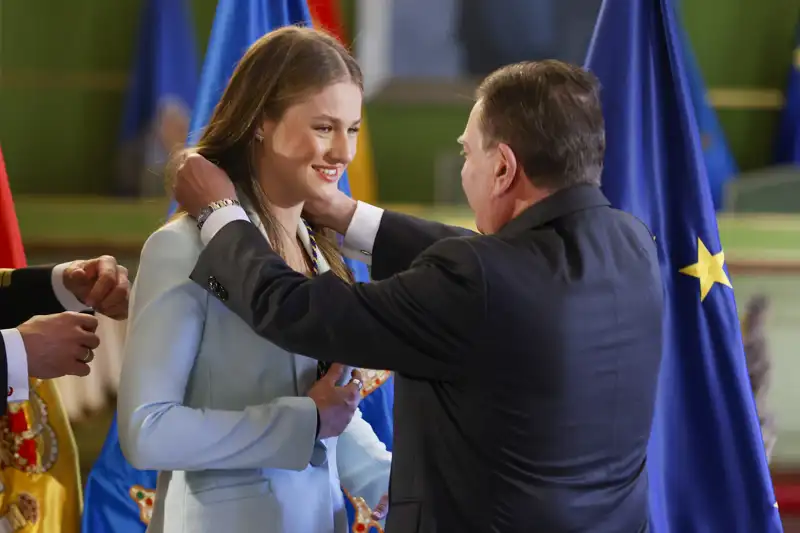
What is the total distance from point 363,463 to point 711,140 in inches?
145

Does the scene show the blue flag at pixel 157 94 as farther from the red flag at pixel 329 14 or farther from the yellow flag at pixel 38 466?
the yellow flag at pixel 38 466

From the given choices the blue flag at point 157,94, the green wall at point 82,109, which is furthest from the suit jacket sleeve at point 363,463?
the green wall at point 82,109

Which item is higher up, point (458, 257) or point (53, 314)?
point (458, 257)

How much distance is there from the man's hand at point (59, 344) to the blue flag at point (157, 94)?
2838mm

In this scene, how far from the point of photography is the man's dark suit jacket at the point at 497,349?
117 cm

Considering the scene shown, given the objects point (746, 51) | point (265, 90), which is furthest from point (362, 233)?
point (746, 51)

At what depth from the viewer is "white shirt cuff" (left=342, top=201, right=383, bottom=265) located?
165cm

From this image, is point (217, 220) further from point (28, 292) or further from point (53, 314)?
point (28, 292)

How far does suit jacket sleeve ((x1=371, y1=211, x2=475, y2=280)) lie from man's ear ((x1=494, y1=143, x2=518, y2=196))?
41cm

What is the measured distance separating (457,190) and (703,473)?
2952 millimetres

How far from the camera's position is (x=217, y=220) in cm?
131

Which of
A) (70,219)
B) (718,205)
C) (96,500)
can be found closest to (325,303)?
(96,500)

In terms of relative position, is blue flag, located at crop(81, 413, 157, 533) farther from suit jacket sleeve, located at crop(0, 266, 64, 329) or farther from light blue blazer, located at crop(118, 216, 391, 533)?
light blue blazer, located at crop(118, 216, 391, 533)

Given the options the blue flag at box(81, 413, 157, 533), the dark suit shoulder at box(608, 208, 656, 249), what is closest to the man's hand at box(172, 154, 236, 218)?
the dark suit shoulder at box(608, 208, 656, 249)
